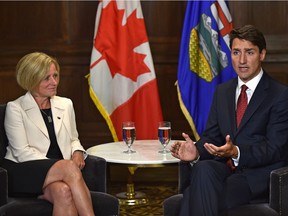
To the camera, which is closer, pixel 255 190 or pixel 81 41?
pixel 255 190

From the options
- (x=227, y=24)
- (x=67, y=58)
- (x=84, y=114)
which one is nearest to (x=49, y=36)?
(x=67, y=58)

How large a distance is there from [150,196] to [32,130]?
5.39 feet

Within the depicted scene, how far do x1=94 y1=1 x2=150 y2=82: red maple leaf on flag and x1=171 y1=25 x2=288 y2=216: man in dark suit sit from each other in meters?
1.80

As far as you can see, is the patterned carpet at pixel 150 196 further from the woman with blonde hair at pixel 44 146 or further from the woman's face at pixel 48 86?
the woman's face at pixel 48 86

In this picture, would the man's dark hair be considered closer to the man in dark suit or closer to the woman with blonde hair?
the man in dark suit

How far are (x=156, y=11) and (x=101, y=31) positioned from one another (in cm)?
77

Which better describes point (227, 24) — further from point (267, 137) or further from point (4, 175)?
point (4, 175)

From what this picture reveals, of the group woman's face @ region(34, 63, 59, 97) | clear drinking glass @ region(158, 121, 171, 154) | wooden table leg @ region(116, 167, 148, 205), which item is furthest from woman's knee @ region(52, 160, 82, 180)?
wooden table leg @ region(116, 167, 148, 205)

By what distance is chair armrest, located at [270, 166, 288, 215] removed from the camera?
9.73 ft

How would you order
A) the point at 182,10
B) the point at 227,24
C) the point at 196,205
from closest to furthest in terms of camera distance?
the point at 196,205 < the point at 227,24 < the point at 182,10

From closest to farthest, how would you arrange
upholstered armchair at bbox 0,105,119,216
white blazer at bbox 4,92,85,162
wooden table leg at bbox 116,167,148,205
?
upholstered armchair at bbox 0,105,119,216 → white blazer at bbox 4,92,85,162 → wooden table leg at bbox 116,167,148,205

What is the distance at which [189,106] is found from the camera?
16.5 feet

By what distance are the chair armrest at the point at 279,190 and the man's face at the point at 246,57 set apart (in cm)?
57

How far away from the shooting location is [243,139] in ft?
10.6
